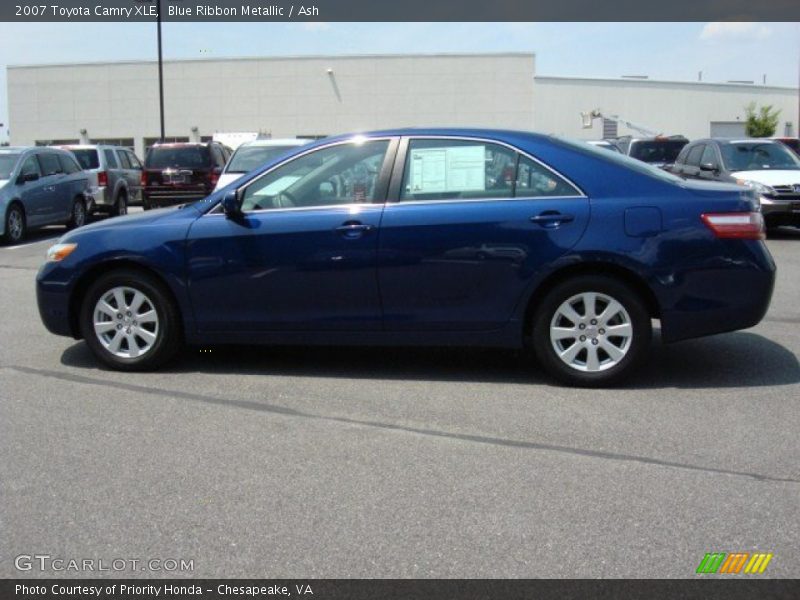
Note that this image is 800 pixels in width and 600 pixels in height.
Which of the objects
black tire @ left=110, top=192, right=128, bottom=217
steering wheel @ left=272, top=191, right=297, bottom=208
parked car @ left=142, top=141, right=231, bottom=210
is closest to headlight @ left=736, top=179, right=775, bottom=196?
steering wheel @ left=272, top=191, right=297, bottom=208

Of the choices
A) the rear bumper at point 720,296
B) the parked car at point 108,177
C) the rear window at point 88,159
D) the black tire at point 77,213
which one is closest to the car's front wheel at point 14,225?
the black tire at point 77,213

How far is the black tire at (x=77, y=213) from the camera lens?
17125 millimetres

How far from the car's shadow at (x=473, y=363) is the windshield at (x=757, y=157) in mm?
8467

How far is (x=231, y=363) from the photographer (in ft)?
21.3

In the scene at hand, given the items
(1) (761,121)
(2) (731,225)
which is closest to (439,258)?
(2) (731,225)

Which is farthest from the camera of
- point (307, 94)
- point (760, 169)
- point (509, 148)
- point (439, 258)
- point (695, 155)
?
point (307, 94)

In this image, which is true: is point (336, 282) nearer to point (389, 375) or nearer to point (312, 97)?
point (389, 375)

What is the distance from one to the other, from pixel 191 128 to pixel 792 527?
173 ft

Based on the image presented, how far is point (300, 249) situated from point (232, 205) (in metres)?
0.55

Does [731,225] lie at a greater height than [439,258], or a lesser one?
greater

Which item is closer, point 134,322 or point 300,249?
point 300,249

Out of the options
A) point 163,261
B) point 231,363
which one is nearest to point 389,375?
point 231,363

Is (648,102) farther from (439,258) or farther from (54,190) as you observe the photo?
(439,258)

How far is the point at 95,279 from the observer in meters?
6.21
